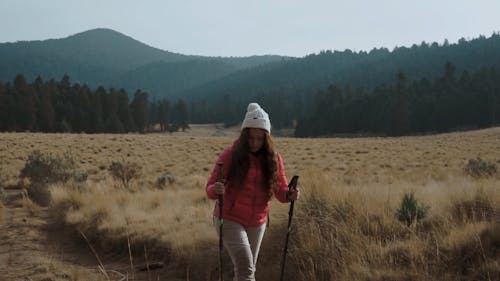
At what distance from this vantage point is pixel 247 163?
3955 mm

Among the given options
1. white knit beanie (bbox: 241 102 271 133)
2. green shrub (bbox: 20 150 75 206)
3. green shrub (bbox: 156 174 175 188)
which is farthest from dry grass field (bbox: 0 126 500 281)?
green shrub (bbox: 156 174 175 188)

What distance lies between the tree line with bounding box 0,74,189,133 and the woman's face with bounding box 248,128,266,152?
6399 centimetres

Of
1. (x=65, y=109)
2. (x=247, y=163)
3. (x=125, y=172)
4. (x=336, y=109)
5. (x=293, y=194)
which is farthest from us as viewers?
→ (x=336, y=109)

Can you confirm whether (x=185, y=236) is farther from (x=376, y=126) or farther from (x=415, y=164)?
(x=376, y=126)

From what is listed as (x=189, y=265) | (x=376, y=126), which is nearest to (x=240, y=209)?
(x=189, y=265)

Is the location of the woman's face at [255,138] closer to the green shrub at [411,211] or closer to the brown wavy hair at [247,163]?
the brown wavy hair at [247,163]

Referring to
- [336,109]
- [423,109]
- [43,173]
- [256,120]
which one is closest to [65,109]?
[336,109]

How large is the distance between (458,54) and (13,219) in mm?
191377

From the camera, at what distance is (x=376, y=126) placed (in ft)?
279

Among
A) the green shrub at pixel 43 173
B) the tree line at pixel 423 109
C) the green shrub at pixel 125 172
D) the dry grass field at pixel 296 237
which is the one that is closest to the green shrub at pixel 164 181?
the green shrub at pixel 125 172

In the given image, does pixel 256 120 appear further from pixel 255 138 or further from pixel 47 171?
pixel 47 171

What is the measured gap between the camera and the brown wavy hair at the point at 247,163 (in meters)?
3.93

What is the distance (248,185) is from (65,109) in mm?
70802

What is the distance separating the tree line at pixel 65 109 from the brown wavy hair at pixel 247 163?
6398 cm
